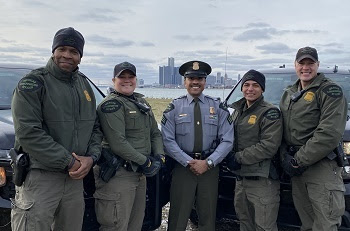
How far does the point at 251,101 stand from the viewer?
12.6ft

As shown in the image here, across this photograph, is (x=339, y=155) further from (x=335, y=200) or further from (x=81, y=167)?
(x=81, y=167)

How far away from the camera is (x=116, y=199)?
3.30 m

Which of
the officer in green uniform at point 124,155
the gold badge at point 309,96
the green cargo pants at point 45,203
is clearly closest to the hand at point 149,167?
the officer in green uniform at point 124,155

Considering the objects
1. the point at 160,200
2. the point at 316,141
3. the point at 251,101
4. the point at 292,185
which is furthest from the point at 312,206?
the point at 160,200

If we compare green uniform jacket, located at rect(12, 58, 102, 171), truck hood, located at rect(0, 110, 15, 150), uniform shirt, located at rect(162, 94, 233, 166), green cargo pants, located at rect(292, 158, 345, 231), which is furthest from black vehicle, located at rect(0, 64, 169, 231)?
green cargo pants, located at rect(292, 158, 345, 231)

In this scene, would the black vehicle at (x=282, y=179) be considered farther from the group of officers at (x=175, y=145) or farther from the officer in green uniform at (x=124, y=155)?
the officer in green uniform at (x=124, y=155)

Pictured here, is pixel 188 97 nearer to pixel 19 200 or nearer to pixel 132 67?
pixel 132 67

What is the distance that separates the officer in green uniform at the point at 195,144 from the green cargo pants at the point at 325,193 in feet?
2.65

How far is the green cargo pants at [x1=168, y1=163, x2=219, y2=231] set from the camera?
12.6ft

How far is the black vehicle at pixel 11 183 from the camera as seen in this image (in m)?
2.97

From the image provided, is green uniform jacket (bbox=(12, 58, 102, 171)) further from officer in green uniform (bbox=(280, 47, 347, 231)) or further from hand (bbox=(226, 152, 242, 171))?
officer in green uniform (bbox=(280, 47, 347, 231))

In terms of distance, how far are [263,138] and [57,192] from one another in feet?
6.36

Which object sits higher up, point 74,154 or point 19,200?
point 74,154

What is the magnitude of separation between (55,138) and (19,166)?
317 millimetres
